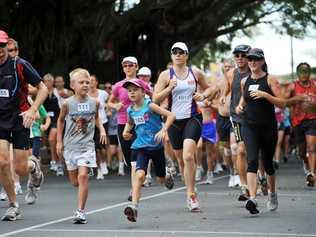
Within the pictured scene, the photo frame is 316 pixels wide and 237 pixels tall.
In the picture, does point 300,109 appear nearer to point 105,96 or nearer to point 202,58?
point 105,96

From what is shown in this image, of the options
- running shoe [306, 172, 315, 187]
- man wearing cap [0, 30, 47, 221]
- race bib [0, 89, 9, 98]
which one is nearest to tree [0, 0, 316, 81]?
running shoe [306, 172, 315, 187]

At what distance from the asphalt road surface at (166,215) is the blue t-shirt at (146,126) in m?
0.80

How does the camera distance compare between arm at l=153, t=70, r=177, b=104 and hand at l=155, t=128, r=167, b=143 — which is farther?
arm at l=153, t=70, r=177, b=104

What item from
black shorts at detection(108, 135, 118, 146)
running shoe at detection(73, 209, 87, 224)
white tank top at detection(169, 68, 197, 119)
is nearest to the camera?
running shoe at detection(73, 209, 87, 224)

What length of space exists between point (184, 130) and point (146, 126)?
708 mm

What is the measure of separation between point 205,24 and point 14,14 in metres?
9.34

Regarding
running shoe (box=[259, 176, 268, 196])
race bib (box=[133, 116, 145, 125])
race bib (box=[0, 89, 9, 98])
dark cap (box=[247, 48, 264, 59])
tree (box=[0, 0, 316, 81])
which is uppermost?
tree (box=[0, 0, 316, 81])

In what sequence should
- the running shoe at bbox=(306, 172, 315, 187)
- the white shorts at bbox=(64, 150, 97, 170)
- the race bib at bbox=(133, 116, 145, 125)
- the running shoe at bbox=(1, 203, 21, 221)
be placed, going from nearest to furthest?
the white shorts at bbox=(64, 150, 97, 170), the running shoe at bbox=(1, 203, 21, 221), the race bib at bbox=(133, 116, 145, 125), the running shoe at bbox=(306, 172, 315, 187)

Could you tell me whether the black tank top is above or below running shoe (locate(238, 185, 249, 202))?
above

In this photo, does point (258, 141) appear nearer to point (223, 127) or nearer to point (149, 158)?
point (149, 158)

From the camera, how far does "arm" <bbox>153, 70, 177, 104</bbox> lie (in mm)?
10727

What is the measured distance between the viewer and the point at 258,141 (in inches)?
409

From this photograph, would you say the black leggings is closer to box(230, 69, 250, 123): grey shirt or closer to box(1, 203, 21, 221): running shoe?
box(230, 69, 250, 123): grey shirt

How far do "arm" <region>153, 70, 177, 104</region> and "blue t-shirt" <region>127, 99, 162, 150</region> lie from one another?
186mm
